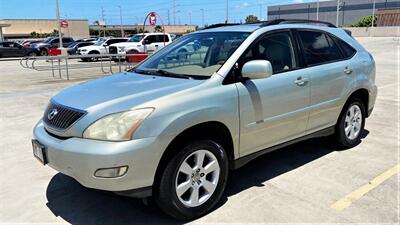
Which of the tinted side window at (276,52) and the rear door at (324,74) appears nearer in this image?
the tinted side window at (276,52)

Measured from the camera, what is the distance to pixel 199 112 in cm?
342

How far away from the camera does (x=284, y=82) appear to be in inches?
167

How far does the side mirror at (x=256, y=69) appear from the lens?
3.69 meters

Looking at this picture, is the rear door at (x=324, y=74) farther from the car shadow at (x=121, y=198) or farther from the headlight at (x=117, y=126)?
the headlight at (x=117, y=126)

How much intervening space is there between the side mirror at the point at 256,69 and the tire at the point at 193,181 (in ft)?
2.47

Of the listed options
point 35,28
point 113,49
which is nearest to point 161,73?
point 113,49

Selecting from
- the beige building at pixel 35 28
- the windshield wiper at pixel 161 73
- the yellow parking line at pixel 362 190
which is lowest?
the yellow parking line at pixel 362 190

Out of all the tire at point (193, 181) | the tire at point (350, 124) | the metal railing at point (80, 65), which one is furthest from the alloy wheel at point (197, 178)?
the metal railing at point (80, 65)

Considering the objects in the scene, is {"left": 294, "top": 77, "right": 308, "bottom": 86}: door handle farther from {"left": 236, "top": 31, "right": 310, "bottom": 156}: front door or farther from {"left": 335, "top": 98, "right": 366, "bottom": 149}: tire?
{"left": 335, "top": 98, "right": 366, "bottom": 149}: tire

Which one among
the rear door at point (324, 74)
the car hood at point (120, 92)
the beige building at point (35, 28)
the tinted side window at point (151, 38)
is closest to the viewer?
the car hood at point (120, 92)

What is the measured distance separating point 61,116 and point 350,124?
389 cm

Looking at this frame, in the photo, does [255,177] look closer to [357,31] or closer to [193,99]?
[193,99]

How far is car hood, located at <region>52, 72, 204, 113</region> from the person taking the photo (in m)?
3.27

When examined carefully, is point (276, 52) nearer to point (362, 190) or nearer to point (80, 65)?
point (362, 190)
